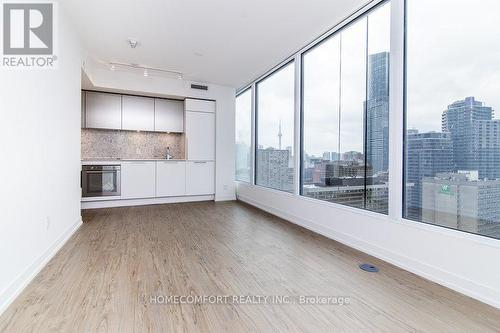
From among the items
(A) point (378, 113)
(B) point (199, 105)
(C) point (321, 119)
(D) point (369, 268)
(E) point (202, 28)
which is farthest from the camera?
(B) point (199, 105)

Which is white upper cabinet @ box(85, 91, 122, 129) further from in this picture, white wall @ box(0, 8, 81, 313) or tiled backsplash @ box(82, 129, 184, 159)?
white wall @ box(0, 8, 81, 313)

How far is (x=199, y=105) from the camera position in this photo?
555cm

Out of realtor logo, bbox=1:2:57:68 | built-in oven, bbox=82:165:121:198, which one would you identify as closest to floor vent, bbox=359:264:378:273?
realtor logo, bbox=1:2:57:68

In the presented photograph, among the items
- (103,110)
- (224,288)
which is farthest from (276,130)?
(103,110)

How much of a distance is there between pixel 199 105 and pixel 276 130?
78.6 inches

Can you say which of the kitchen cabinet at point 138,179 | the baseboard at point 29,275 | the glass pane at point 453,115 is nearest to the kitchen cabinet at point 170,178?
the kitchen cabinet at point 138,179

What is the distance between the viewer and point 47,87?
93.4 inches

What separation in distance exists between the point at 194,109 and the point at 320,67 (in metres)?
3.01

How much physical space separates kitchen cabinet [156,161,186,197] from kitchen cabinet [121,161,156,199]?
109 millimetres

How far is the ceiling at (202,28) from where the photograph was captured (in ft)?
8.86

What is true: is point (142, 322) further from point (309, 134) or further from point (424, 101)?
point (309, 134)

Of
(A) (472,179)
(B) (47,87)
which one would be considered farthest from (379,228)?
(B) (47,87)

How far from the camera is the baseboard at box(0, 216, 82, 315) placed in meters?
1.63

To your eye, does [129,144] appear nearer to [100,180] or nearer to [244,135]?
[100,180]
